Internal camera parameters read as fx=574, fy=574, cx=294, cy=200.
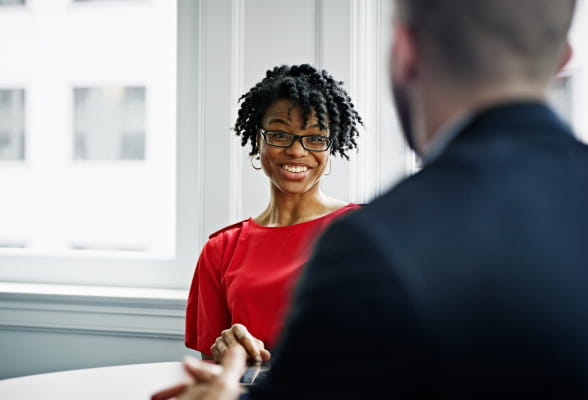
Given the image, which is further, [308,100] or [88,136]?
[88,136]

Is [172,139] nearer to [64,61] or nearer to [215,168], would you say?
[215,168]

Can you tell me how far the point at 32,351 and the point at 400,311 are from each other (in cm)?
224

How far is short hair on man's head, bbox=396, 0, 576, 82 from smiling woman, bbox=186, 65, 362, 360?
120 centimetres

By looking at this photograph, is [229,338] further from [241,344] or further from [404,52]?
[404,52]

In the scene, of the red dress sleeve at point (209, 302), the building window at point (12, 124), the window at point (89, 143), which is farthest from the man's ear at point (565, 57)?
the building window at point (12, 124)

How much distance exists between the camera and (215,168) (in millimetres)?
2090

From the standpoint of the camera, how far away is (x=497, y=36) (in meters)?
0.46

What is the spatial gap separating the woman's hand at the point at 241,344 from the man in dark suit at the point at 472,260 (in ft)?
3.02

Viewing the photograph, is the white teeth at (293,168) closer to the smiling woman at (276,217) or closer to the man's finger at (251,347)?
the smiling woman at (276,217)

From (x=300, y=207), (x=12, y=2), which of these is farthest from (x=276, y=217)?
(x=12, y=2)

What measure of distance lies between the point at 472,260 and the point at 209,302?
4.72 feet

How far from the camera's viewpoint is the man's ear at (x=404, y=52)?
50 centimetres

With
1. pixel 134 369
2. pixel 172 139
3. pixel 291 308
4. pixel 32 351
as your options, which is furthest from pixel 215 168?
pixel 291 308

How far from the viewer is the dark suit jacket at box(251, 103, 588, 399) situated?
0.39m
